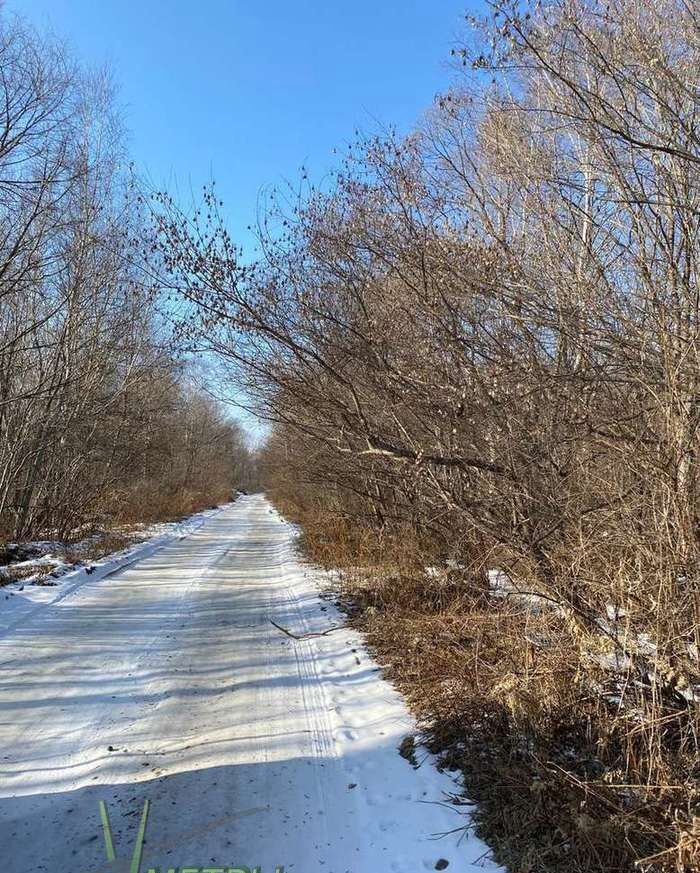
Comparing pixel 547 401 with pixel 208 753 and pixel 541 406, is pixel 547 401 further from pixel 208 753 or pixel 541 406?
pixel 208 753

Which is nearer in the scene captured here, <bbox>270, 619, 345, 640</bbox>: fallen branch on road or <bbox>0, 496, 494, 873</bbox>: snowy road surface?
<bbox>0, 496, 494, 873</bbox>: snowy road surface

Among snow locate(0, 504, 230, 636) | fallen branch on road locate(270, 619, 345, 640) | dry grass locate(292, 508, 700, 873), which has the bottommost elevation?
fallen branch on road locate(270, 619, 345, 640)

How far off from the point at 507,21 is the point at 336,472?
7.70 meters

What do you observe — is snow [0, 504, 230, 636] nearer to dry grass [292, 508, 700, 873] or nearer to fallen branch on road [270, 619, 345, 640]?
fallen branch on road [270, 619, 345, 640]

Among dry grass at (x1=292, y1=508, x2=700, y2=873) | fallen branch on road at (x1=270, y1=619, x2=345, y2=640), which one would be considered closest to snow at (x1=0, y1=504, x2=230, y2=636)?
fallen branch on road at (x1=270, y1=619, x2=345, y2=640)

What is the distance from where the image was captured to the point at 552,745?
11.4ft

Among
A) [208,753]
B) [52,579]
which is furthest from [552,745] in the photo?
[52,579]

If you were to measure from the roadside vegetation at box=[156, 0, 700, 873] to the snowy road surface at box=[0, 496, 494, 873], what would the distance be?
0.41 metres

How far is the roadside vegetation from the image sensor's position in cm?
307

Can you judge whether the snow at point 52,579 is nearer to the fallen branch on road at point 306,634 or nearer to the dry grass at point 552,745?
the fallen branch on road at point 306,634

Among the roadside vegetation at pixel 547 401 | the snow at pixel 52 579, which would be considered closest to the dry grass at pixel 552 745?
the roadside vegetation at pixel 547 401

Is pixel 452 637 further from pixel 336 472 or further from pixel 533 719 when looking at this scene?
pixel 336 472

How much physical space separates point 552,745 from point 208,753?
216 centimetres

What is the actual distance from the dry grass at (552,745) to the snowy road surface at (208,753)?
23 centimetres
